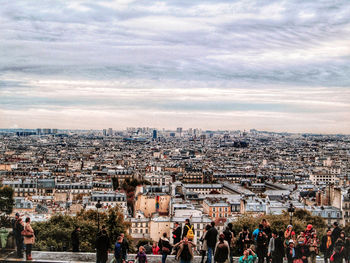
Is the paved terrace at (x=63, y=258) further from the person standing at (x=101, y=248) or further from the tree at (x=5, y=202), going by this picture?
the tree at (x=5, y=202)

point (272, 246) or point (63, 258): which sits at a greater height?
point (272, 246)

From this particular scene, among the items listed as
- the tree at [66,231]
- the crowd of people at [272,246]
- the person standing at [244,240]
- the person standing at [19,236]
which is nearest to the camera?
the crowd of people at [272,246]

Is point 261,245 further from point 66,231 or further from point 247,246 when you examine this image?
point 66,231

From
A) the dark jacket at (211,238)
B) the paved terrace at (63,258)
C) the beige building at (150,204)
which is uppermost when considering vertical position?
the dark jacket at (211,238)

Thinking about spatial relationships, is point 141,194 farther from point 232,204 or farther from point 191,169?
point 191,169

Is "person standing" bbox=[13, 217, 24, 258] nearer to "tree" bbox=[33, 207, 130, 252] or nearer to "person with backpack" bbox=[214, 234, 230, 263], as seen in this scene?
"person with backpack" bbox=[214, 234, 230, 263]

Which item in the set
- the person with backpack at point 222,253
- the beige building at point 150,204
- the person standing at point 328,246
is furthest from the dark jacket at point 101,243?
the beige building at point 150,204

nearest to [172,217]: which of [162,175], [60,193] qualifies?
[60,193]

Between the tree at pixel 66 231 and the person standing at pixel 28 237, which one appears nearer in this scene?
the person standing at pixel 28 237

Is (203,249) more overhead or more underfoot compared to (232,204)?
more overhead

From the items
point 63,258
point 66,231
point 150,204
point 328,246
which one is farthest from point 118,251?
point 150,204

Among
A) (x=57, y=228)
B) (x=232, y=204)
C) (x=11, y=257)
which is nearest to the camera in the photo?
(x=11, y=257)
